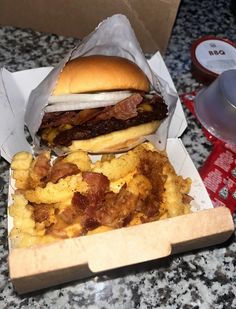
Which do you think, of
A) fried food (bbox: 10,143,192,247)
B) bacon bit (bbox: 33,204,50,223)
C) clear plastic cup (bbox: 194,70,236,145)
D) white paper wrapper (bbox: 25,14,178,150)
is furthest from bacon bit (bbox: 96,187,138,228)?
clear plastic cup (bbox: 194,70,236,145)

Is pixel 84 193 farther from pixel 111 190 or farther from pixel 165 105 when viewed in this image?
pixel 165 105

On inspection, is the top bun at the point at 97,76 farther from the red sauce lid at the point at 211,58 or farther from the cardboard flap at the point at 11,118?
the red sauce lid at the point at 211,58

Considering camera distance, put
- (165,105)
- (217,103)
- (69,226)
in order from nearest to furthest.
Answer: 1. (69,226)
2. (165,105)
3. (217,103)

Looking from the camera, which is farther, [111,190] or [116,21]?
[116,21]

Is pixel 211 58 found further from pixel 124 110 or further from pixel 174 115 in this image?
pixel 124 110

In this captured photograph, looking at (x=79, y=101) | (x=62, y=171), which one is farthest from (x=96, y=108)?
(x=62, y=171)

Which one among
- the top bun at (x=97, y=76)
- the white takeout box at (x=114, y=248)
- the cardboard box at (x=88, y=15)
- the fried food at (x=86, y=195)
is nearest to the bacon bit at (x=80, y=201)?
the fried food at (x=86, y=195)

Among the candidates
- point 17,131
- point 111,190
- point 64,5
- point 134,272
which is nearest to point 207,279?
point 134,272
